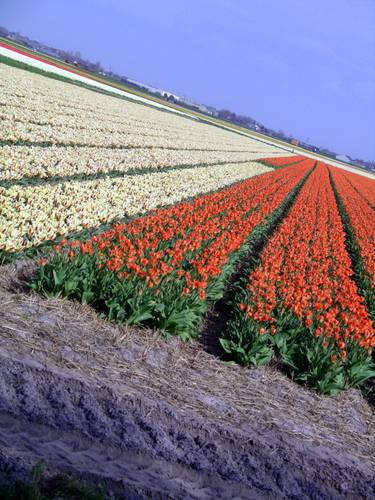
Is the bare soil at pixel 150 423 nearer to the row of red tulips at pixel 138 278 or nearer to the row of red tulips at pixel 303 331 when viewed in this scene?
the row of red tulips at pixel 138 278

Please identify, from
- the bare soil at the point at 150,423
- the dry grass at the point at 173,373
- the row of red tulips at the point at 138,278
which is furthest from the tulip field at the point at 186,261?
A: the bare soil at the point at 150,423

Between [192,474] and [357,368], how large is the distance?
2.85m

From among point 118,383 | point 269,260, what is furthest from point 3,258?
point 269,260

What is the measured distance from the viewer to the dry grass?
183 inches

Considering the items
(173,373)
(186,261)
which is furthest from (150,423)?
(186,261)

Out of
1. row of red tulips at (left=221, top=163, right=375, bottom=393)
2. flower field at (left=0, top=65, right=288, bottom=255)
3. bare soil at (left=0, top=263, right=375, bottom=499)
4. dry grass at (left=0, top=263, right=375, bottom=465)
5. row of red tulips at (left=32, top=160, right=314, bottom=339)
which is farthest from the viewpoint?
flower field at (left=0, top=65, right=288, bottom=255)

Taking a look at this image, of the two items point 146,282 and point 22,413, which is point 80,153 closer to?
point 146,282

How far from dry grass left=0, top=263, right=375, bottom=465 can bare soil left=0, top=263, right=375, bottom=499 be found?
0.02 metres

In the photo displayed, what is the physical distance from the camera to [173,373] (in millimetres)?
5176

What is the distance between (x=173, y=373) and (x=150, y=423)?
3.09 ft

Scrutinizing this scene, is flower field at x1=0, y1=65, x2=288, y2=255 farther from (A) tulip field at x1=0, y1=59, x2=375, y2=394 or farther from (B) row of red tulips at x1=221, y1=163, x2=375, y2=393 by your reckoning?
(B) row of red tulips at x1=221, y1=163, x2=375, y2=393

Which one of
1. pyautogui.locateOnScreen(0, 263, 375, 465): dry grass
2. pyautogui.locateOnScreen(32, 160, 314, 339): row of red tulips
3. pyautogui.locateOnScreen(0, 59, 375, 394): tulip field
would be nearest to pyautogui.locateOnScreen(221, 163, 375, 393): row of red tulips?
pyautogui.locateOnScreen(0, 59, 375, 394): tulip field

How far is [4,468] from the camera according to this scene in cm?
331

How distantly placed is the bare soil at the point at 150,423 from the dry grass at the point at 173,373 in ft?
0.05
